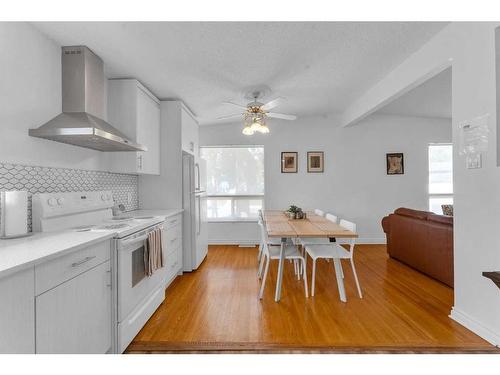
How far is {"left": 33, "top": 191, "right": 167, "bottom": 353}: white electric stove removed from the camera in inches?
69.7

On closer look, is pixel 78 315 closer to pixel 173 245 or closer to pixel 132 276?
pixel 132 276

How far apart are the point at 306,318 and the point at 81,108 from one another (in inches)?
106

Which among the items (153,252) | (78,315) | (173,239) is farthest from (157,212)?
(78,315)

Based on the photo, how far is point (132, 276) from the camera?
1.98 metres

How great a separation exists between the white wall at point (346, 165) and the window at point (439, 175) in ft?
0.66

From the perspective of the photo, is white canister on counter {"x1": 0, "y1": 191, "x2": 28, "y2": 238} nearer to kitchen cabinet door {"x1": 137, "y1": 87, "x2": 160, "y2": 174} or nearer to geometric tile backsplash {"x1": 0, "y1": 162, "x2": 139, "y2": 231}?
geometric tile backsplash {"x1": 0, "y1": 162, "x2": 139, "y2": 231}

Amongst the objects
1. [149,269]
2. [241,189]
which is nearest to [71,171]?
[149,269]

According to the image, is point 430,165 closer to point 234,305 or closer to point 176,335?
point 234,305

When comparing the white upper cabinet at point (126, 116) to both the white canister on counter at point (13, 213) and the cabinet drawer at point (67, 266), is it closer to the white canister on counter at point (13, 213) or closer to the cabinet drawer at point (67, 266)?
the white canister on counter at point (13, 213)

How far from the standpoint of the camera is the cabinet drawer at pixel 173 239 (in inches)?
→ 114

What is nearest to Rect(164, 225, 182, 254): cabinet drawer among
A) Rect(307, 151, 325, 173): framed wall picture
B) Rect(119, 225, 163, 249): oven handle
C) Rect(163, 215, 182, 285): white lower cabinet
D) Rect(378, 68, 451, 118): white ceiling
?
Rect(163, 215, 182, 285): white lower cabinet

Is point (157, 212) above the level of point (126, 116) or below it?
below

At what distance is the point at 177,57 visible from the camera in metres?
2.49

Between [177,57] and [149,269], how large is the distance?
6.57ft
